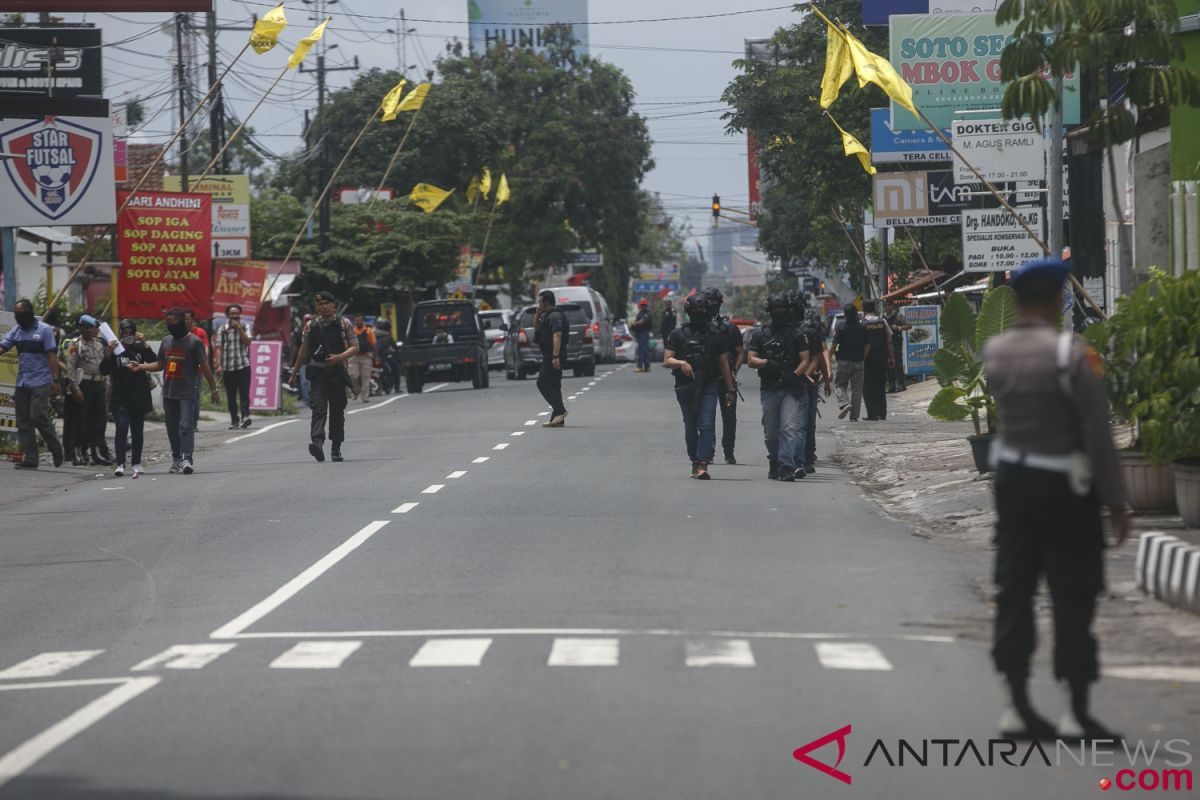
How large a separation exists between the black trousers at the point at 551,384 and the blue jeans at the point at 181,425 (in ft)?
18.5

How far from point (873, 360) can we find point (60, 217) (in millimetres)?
12716

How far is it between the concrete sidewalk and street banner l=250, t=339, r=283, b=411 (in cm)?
1013

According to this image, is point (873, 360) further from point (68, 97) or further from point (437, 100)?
point (437, 100)

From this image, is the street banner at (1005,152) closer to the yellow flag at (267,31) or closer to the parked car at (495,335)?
the yellow flag at (267,31)

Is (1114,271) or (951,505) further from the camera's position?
(1114,271)

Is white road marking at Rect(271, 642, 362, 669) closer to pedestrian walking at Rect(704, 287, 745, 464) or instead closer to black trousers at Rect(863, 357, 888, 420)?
pedestrian walking at Rect(704, 287, 745, 464)

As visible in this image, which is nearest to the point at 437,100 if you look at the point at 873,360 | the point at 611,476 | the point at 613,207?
the point at 613,207

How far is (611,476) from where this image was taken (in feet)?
60.6

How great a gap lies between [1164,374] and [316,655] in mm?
6742

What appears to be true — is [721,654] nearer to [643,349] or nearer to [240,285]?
[240,285]

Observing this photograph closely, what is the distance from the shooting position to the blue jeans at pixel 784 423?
1806 cm

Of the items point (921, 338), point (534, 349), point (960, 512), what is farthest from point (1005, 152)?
point (534, 349)

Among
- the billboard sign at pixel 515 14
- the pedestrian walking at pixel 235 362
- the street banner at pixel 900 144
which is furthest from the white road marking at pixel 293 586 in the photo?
the billboard sign at pixel 515 14

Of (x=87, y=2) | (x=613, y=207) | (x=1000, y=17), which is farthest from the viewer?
(x=613, y=207)
